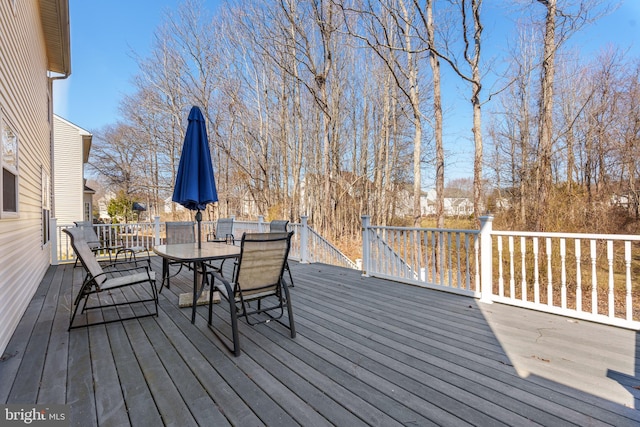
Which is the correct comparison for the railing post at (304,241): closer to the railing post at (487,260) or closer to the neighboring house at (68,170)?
the railing post at (487,260)

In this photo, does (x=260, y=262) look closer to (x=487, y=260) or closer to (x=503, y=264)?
(x=487, y=260)

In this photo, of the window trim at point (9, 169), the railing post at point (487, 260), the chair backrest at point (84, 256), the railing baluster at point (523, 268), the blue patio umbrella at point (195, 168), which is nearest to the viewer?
the window trim at point (9, 169)

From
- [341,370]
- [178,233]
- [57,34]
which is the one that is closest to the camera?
[341,370]

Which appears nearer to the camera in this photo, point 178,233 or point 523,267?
point 523,267

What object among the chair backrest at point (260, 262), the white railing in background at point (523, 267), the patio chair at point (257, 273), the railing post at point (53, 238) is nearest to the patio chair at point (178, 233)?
the patio chair at point (257, 273)

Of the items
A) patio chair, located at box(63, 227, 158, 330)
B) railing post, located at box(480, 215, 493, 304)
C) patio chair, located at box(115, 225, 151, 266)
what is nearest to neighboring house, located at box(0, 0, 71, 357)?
patio chair, located at box(63, 227, 158, 330)

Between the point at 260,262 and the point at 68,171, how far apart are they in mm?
13652

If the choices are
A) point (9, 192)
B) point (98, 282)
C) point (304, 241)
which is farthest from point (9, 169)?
point (304, 241)

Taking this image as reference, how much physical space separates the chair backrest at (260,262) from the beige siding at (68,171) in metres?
13.1

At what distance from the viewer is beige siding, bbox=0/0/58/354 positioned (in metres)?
2.96

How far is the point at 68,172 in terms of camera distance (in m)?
12.2

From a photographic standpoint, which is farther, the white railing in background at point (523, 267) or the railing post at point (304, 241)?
the railing post at point (304, 241)

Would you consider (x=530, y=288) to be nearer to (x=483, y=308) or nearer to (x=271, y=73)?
(x=483, y=308)

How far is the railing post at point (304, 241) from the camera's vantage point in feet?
21.4
